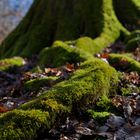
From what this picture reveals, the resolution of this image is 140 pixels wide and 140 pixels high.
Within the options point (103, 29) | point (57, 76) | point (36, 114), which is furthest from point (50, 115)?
point (103, 29)

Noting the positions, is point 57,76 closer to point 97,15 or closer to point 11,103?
point 11,103

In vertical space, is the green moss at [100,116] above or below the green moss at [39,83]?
above

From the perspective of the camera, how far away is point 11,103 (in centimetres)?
635

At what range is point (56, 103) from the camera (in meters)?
4.98

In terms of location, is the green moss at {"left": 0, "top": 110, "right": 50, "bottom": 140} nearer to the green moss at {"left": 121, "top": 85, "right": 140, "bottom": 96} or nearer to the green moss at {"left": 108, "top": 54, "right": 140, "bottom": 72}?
the green moss at {"left": 121, "top": 85, "right": 140, "bottom": 96}

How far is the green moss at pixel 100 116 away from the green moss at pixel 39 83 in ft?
5.64

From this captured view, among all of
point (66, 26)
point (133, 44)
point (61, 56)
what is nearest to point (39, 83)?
point (61, 56)

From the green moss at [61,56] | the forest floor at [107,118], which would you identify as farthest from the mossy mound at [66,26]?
the forest floor at [107,118]

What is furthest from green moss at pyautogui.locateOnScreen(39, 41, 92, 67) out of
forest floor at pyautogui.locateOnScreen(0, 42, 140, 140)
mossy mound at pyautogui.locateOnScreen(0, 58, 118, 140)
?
mossy mound at pyautogui.locateOnScreen(0, 58, 118, 140)

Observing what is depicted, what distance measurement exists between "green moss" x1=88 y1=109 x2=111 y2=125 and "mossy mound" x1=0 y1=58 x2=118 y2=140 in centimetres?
15

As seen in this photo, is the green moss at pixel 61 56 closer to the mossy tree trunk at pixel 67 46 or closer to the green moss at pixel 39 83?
the mossy tree trunk at pixel 67 46

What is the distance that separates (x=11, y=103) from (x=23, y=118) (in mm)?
1745

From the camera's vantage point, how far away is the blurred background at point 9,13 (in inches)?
1622

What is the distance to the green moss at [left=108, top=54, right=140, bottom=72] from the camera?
7.18 meters
